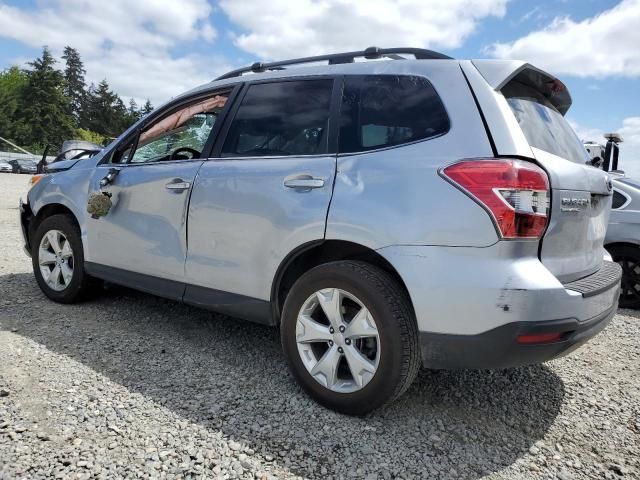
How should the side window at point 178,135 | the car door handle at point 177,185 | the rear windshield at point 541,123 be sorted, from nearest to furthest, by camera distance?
the rear windshield at point 541,123 → the car door handle at point 177,185 → the side window at point 178,135

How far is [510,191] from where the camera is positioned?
7.02 feet

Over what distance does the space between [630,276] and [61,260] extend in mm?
5766

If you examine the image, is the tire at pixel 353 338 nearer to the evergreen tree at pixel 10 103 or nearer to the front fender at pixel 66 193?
the front fender at pixel 66 193

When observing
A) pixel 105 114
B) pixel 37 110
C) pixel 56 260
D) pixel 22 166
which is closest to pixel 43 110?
pixel 37 110

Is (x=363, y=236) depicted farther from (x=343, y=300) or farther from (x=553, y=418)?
(x=553, y=418)

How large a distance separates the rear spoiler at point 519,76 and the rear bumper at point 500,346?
115cm

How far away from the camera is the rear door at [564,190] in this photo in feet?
7.45

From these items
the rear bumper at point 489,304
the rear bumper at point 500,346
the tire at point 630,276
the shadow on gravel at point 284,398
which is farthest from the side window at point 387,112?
the tire at point 630,276

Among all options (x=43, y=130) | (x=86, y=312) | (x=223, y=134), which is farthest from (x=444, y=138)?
(x=43, y=130)

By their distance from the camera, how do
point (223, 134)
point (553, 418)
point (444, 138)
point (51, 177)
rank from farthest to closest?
1. point (51, 177)
2. point (223, 134)
3. point (553, 418)
4. point (444, 138)

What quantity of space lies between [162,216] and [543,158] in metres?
2.39

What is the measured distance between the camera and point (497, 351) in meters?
2.18

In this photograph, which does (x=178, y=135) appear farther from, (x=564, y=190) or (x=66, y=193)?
(x=564, y=190)

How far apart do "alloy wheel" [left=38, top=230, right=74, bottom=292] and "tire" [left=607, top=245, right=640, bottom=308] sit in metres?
5.53
